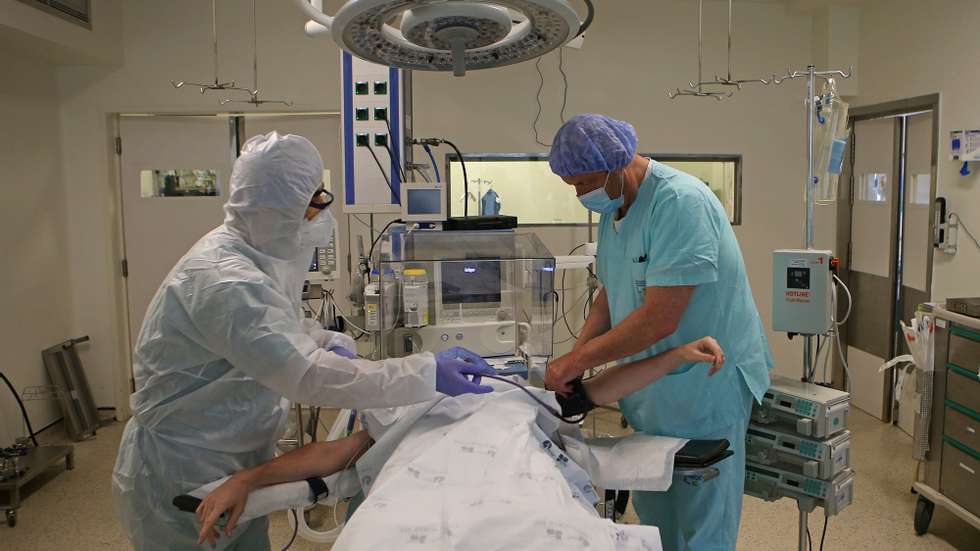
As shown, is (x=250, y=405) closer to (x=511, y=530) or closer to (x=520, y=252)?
(x=511, y=530)

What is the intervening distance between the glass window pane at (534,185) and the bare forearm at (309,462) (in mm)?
3090

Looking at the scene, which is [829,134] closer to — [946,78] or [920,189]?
[946,78]

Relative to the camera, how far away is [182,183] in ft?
15.2

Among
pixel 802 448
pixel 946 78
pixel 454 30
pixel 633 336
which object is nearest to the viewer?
pixel 454 30

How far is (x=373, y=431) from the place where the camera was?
171 centimetres

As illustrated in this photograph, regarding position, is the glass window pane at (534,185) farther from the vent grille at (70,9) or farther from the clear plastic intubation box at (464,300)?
the vent grille at (70,9)

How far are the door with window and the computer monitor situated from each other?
108 inches

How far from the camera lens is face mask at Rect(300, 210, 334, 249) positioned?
171 centimetres

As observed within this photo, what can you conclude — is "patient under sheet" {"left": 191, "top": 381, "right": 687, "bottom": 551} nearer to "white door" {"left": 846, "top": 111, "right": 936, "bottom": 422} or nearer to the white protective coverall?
the white protective coverall

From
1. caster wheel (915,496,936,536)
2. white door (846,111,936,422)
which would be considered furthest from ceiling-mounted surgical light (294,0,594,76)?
white door (846,111,936,422)

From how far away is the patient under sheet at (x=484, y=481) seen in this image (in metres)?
1.15

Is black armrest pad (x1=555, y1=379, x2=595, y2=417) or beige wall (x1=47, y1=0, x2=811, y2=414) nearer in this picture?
black armrest pad (x1=555, y1=379, x2=595, y2=417)

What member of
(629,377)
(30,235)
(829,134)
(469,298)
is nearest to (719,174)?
(829,134)

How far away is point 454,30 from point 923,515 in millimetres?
2942
